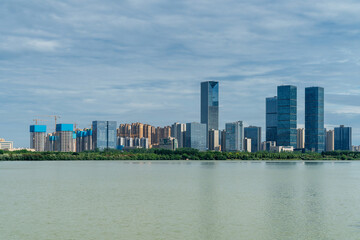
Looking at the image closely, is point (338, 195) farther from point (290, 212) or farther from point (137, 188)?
point (137, 188)

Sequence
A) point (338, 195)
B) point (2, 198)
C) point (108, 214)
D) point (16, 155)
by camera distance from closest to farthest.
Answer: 1. point (108, 214)
2. point (2, 198)
3. point (338, 195)
4. point (16, 155)

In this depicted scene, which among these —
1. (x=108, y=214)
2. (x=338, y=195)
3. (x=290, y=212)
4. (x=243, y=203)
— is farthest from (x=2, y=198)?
(x=338, y=195)

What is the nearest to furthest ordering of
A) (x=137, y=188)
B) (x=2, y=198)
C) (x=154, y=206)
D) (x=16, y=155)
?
(x=154, y=206), (x=2, y=198), (x=137, y=188), (x=16, y=155)

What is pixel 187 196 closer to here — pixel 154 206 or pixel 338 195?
pixel 154 206

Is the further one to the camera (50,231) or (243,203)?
(243,203)

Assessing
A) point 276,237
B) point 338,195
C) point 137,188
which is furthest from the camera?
point 137,188

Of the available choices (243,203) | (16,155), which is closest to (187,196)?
(243,203)

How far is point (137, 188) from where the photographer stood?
2213 inches

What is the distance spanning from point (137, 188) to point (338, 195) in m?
24.1

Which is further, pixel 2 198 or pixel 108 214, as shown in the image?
pixel 2 198

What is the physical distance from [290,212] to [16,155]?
15146 cm

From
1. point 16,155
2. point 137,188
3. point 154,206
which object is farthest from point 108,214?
point 16,155

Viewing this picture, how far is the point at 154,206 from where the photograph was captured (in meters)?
39.5

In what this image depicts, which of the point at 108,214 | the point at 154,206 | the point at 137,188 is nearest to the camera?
the point at 108,214
